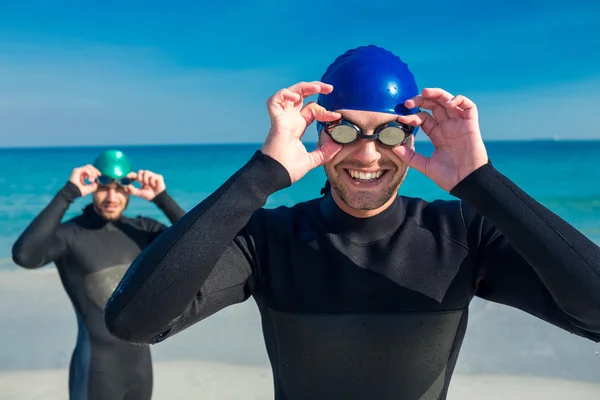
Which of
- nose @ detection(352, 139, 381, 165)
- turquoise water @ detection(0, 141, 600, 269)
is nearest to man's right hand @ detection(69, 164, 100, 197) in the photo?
nose @ detection(352, 139, 381, 165)

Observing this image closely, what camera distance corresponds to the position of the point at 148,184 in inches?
179

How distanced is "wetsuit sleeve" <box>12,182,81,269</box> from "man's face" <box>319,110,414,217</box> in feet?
9.37

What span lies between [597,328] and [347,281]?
0.82m

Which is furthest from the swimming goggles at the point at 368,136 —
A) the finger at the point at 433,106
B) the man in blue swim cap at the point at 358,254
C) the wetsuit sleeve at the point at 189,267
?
the wetsuit sleeve at the point at 189,267

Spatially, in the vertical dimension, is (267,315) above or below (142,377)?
above

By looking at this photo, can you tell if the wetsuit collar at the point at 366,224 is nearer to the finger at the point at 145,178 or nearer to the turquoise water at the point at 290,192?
the finger at the point at 145,178

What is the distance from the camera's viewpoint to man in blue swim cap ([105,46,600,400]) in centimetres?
189

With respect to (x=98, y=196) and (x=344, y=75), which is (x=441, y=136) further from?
(x=98, y=196)

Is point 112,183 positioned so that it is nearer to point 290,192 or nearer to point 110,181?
point 110,181

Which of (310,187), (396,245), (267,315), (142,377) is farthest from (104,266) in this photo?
(310,187)

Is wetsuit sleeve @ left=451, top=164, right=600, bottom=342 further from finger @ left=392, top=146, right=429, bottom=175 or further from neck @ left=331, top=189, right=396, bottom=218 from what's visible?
neck @ left=331, top=189, right=396, bottom=218

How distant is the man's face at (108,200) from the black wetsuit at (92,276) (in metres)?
0.06

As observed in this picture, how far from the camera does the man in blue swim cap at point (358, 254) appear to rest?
189cm

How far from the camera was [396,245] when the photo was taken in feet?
Answer: 7.13
